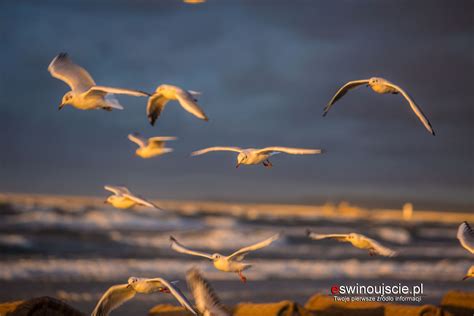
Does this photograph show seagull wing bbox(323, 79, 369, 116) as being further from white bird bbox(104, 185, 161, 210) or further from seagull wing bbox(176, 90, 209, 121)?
white bird bbox(104, 185, 161, 210)

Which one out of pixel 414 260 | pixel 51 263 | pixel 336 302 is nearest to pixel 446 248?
pixel 414 260

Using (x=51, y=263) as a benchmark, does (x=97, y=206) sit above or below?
above

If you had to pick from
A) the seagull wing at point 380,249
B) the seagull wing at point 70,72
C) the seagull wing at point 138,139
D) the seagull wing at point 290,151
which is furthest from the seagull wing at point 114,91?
the seagull wing at point 380,249

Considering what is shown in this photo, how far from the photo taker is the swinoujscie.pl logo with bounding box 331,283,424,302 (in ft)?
32.5

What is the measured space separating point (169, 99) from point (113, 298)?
1.50 meters

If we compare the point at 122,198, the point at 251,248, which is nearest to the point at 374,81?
the point at 251,248

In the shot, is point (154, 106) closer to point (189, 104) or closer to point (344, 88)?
point (189, 104)

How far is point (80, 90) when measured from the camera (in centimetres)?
694

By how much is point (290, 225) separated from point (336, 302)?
14330mm

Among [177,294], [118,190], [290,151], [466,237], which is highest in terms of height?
[118,190]

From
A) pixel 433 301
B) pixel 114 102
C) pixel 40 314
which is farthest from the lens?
pixel 433 301

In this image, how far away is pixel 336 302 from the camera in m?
6.38

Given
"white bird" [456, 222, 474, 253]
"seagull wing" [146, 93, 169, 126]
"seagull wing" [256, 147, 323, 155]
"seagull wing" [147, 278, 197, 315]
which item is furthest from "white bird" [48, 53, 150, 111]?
"white bird" [456, 222, 474, 253]

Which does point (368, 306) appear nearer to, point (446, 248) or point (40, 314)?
point (40, 314)
